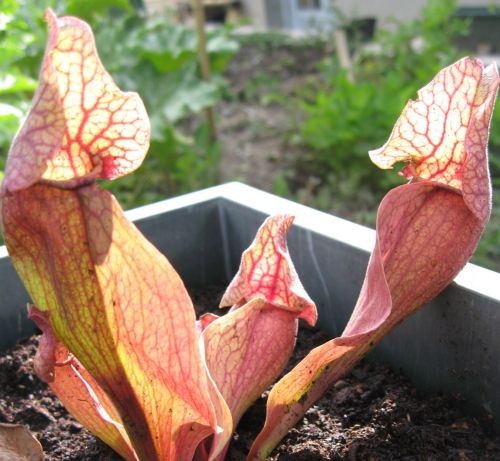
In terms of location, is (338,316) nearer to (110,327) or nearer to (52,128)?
(110,327)

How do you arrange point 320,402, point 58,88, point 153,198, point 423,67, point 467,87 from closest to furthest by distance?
point 58,88 < point 467,87 < point 320,402 < point 153,198 < point 423,67

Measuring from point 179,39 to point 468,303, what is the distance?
6.96 ft

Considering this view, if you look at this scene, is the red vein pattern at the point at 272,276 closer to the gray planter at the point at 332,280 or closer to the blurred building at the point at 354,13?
the gray planter at the point at 332,280

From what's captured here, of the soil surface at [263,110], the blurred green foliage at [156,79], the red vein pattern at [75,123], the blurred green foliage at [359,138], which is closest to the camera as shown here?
Answer: the red vein pattern at [75,123]

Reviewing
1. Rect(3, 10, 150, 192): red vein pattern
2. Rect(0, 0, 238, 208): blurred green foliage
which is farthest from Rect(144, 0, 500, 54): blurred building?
Rect(3, 10, 150, 192): red vein pattern

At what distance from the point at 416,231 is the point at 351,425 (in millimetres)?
263

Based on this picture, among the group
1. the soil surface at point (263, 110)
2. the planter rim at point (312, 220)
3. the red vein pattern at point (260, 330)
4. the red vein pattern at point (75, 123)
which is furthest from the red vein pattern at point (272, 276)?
the soil surface at point (263, 110)

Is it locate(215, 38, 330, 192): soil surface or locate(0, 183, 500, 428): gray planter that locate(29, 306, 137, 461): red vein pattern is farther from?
locate(215, 38, 330, 192): soil surface

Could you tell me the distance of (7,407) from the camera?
0.82 m

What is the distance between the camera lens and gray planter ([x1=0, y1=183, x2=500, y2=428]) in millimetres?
704

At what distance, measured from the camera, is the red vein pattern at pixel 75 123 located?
1.52ft

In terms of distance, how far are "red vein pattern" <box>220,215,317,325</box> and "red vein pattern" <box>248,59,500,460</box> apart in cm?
6

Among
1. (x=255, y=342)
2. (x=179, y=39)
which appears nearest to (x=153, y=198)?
(x=179, y=39)

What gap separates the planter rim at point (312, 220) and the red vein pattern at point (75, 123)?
324mm
